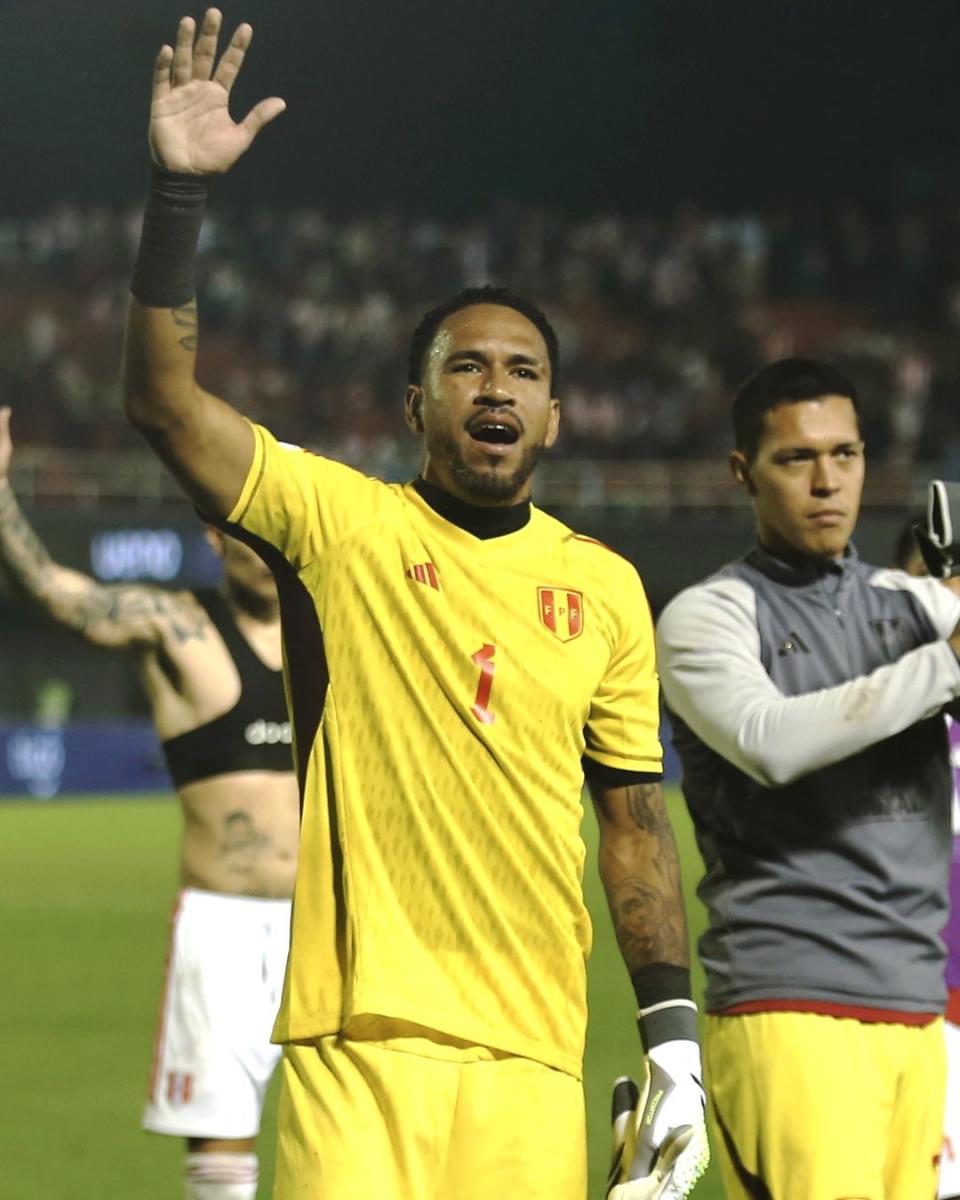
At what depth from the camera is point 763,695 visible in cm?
397

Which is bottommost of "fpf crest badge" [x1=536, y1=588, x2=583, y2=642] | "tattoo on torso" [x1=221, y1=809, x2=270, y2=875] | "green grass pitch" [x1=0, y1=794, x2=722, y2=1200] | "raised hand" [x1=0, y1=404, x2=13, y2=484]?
"green grass pitch" [x1=0, y1=794, x2=722, y2=1200]

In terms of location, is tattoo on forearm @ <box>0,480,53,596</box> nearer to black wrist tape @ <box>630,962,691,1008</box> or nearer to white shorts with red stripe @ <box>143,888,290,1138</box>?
white shorts with red stripe @ <box>143,888,290,1138</box>

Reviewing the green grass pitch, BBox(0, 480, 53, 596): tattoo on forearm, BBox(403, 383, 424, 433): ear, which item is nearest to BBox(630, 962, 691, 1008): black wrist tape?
BBox(403, 383, 424, 433): ear

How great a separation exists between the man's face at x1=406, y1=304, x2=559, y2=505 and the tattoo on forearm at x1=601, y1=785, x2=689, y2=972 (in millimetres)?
623

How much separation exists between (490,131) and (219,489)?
125 feet

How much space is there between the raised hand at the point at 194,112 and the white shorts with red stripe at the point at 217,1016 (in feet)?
10.3

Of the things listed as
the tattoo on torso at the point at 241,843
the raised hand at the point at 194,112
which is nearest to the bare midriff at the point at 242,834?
the tattoo on torso at the point at 241,843

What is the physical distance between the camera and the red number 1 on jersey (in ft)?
11.2

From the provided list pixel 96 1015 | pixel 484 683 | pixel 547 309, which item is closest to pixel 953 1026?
pixel 484 683

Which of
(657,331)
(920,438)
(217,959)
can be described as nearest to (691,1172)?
(217,959)

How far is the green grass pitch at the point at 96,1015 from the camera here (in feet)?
26.1

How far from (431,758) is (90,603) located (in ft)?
9.95

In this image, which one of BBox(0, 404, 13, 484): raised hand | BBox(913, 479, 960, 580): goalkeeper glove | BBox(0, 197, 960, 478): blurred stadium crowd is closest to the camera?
BBox(913, 479, 960, 580): goalkeeper glove

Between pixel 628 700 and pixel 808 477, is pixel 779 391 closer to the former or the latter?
pixel 808 477
